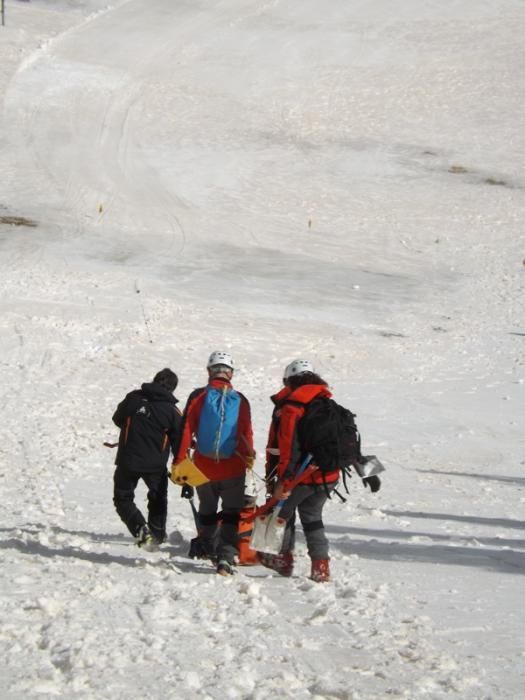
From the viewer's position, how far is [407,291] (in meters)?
24.5

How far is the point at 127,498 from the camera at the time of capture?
Result: 8.43 meters

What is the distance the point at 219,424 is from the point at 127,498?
3.71 feet

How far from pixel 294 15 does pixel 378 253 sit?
2789 centimetres

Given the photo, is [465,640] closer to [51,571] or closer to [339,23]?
[51,571]

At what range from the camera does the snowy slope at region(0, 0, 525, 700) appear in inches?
242

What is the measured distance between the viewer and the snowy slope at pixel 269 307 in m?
6.14

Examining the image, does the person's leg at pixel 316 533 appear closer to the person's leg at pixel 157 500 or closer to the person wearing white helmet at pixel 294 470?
the person wearing white helmet at pixel 294 470

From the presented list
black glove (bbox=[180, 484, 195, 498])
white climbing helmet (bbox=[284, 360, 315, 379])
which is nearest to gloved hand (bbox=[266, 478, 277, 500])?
black glove (bbox=[180, 484, 195, 498])

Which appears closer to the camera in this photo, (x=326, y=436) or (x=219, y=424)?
(x=326, y=436)

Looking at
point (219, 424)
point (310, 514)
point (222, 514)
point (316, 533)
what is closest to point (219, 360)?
point (219, 424)

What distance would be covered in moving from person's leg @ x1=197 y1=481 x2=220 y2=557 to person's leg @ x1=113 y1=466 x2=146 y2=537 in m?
0.63

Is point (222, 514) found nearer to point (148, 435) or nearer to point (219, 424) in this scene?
point (219, 424)

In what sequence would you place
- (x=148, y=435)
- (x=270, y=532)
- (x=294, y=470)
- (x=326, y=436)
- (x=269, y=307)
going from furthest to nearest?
(x=269, y=307)
(x=148, y=435)
(x=270, y=532)
(x=294, y=470)
(x=326, y=436)

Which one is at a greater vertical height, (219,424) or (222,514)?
(219,424)
